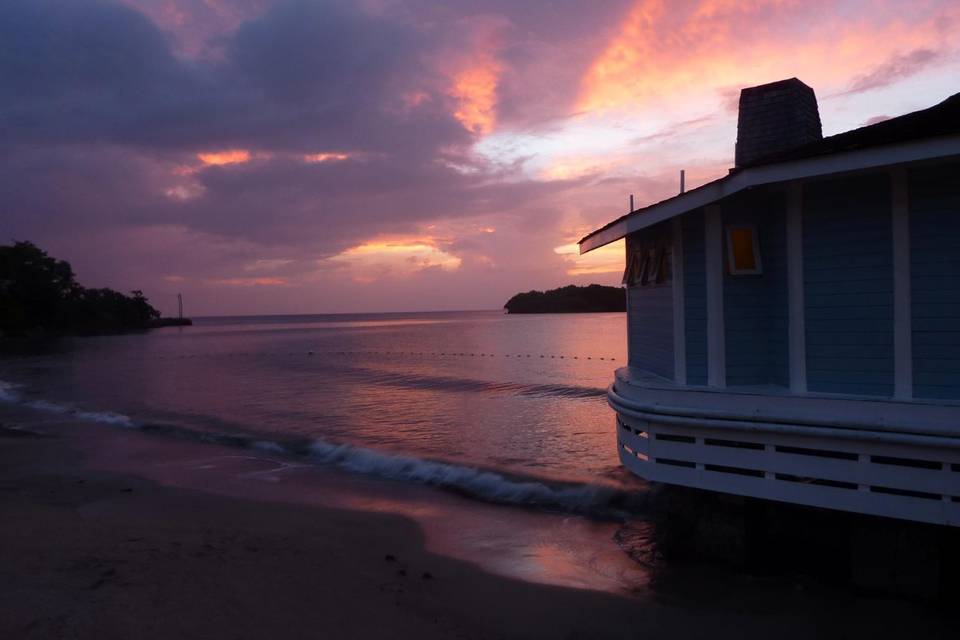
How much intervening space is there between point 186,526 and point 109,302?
13577 centimetres

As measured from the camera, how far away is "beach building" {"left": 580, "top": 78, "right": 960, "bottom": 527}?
18.8ft

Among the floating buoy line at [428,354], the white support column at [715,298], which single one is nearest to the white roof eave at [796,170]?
the white support column at [715,298]

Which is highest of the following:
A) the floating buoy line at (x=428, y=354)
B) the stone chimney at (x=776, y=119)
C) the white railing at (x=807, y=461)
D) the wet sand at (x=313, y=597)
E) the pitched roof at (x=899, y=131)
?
the stone chimney at (x=776, y=119)

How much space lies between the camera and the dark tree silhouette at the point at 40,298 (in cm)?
8538

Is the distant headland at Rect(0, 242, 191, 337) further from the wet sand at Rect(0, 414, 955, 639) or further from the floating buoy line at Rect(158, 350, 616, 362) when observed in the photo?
the wet sand at Rect(0, 414, 955, 639)

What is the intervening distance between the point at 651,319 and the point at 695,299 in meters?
1.39

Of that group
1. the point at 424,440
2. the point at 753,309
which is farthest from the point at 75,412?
the point at 753,309

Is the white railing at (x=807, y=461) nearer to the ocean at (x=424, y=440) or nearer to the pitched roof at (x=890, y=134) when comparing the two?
the ocean at (x=424, y=440)

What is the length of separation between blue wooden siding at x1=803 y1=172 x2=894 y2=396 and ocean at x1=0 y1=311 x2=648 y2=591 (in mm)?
3071

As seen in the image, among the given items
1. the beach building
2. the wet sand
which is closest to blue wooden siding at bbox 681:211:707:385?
the beach building

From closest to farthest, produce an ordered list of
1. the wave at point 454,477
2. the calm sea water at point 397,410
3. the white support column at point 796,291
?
the white support column at point 796,291 → the wave at point 454,477 → the calm sea water at point 397,410

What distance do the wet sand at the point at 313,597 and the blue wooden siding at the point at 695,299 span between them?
7.41ft

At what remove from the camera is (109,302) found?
127 meters

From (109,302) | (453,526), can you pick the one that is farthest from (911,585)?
(109,302)
